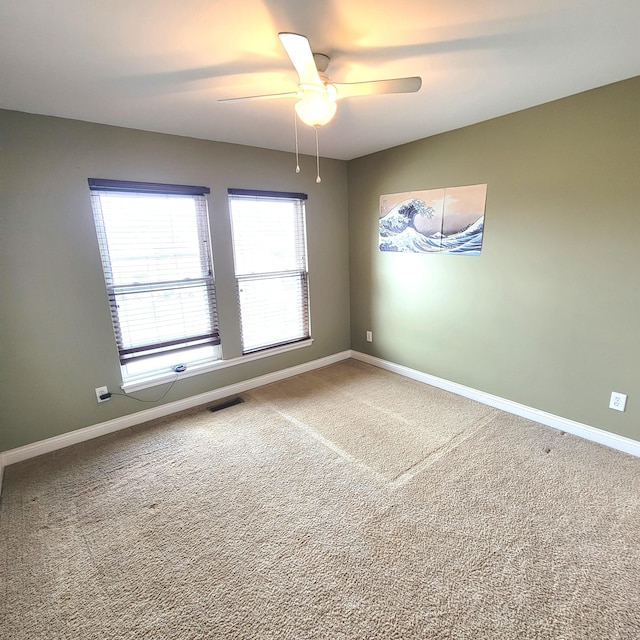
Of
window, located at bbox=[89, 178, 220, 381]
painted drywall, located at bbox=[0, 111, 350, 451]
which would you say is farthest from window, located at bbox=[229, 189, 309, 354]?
window, located at bbox=[89, 178, 220, 381]

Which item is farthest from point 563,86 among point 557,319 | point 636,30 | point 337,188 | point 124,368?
point 124,368

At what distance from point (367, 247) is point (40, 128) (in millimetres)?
2908

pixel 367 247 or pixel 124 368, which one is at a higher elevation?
pixel 367 247

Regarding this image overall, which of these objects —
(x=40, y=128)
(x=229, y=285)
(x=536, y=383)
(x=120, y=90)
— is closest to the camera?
(x=120, y=90)

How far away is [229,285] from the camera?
3123 millimetres

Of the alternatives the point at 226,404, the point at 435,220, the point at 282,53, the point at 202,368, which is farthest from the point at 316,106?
the point at 226,404

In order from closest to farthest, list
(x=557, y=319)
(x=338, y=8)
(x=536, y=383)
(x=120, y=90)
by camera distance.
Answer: (x=338, y=8) < (x=120, y=90) < (x=557, y=319) < (x=536, y=383)

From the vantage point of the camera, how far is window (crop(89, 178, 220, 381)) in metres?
2.53

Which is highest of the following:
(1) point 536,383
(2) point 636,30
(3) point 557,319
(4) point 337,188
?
(2) point 636,30

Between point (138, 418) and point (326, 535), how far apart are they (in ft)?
6.44

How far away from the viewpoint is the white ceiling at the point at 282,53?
50.9 inches

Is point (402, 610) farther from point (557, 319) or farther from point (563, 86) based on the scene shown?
point (563, 86)

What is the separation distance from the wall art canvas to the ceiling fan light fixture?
172cm

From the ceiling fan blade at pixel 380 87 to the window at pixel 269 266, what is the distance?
65.9 inches
